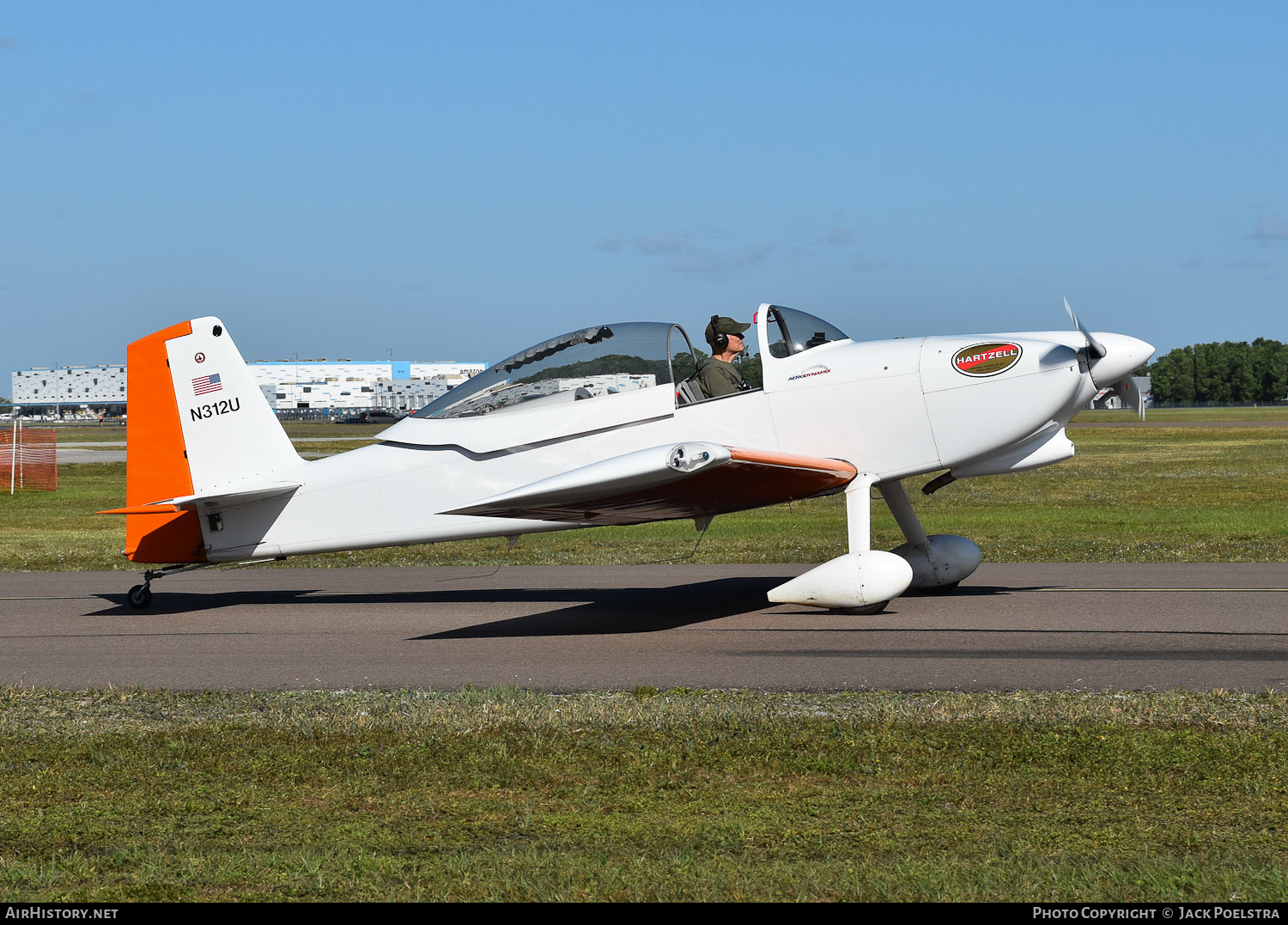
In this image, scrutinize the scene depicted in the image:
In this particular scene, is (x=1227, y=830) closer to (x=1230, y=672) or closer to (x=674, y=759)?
(x=674, y=759)

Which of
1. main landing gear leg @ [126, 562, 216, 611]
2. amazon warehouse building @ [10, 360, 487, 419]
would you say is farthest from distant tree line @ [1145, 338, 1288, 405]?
main landing gear leg @ [126, 562, 216, 611]

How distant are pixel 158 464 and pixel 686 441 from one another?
5.38m

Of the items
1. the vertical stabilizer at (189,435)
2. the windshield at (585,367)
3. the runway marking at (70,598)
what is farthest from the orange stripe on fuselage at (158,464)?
the windshield at (585,367)

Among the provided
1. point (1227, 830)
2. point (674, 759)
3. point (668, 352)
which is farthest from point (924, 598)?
point (1227, 830)

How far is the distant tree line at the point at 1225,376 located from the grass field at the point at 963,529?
148 m

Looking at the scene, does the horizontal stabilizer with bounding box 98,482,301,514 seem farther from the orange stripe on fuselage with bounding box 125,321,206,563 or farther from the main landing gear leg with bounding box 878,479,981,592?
the main landing gear leg with bounding box 878,479,981,592

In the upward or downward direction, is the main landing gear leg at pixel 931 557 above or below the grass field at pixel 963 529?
above

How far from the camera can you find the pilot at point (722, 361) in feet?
33.7

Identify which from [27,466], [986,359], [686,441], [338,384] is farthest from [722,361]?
[338,384]

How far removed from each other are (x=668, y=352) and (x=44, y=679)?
5.49 meters

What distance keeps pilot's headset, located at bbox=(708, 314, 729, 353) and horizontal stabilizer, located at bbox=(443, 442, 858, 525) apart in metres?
1.01

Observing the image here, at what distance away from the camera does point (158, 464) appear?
11375 millimetres

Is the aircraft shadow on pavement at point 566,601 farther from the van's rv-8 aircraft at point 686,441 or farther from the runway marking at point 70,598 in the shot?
the van's rv-8 aircraft at point 686,441

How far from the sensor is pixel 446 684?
25.0 feet
